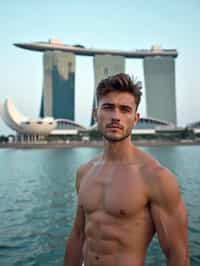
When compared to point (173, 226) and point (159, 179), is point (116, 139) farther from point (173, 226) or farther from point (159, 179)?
point (173, 226)

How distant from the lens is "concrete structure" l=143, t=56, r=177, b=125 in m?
102

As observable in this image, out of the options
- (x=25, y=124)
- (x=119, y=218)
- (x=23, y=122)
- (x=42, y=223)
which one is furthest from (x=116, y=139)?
(x=23, y=122)

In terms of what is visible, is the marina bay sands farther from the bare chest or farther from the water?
the bare chest

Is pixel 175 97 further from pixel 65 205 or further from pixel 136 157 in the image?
pixel 136 157

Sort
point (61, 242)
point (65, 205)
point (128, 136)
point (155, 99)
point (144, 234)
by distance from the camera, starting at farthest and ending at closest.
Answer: point (155, 99), point (65, 205), point (61, 242), point (128, 136), point (144, 234)

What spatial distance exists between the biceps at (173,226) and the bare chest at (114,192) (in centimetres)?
12

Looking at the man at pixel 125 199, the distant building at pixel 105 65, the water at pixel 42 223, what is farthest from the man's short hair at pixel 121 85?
the distant building at pixel 105 65

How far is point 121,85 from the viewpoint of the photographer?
166 centimetres

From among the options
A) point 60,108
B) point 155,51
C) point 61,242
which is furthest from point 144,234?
point 155,51

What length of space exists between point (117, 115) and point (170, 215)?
0.57m

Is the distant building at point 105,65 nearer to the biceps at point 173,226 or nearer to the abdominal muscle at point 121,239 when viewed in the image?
the abdominal muscle at point 121,239

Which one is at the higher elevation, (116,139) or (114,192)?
(116,139)

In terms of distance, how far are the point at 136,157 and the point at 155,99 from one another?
10287 cm

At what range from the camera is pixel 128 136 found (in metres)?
1.70
